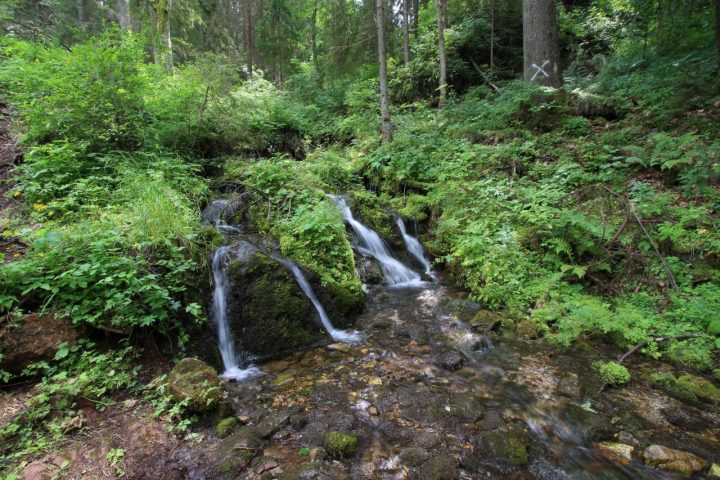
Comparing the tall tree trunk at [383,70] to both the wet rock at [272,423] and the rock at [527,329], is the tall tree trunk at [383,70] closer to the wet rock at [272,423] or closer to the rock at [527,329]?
the rock at [527,329]

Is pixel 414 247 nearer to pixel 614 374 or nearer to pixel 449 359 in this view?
pixel 449 359

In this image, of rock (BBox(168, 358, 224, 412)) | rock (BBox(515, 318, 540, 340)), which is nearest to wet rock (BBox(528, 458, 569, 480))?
rock (BBox(515, 318, 540, 340))

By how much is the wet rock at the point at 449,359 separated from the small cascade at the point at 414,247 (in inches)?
115

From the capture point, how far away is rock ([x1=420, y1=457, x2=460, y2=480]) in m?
2.81

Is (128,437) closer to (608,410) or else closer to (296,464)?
(296,464)

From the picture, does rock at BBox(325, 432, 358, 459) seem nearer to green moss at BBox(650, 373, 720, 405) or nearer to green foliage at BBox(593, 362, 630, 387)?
green foliage at BBox(593, 362, 630, 387)

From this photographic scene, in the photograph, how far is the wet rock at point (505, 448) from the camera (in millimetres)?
2951

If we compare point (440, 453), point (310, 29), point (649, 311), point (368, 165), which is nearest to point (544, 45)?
point (368, 165)

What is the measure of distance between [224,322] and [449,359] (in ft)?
10.0

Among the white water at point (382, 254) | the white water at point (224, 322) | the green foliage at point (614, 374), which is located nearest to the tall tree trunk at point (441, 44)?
the white water at point (382, 254)

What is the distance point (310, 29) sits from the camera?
21.2 metres

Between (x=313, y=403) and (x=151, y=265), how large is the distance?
256 cm

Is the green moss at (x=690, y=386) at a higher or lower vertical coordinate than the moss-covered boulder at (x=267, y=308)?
lower

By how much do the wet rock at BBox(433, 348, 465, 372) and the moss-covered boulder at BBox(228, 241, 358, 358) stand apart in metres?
1.64
